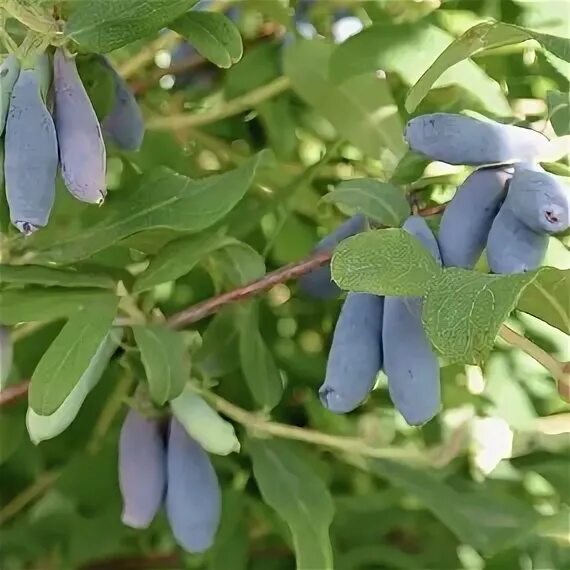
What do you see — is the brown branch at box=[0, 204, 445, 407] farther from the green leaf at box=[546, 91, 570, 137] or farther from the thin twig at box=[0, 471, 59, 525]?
the thin twig at box=[0, 471, 59, 525]

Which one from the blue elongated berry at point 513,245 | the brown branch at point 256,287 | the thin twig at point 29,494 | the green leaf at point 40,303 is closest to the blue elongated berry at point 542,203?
the blue elongated berry at point 513,245

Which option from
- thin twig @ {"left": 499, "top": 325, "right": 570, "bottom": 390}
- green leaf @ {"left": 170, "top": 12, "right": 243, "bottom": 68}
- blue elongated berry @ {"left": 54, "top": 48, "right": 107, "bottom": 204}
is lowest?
thin twig @ {"left": 499, "top": 325, "right": 570, "bottom": 390}

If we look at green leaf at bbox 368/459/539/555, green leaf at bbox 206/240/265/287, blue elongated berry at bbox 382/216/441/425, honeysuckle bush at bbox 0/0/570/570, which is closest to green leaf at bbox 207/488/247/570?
honeysuckle bush at bbox 0/0/570/570

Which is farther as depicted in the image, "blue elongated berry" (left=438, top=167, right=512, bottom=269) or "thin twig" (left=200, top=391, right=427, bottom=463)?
"thin twig" (left=200, top=391, right=427, bottom=463)

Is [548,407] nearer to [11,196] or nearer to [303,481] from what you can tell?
[303,481]

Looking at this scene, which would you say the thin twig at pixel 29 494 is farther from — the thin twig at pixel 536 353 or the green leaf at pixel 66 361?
the thin twig at pixel 536 353

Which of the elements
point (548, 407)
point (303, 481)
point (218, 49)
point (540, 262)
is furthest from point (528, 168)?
point (548, 407)
